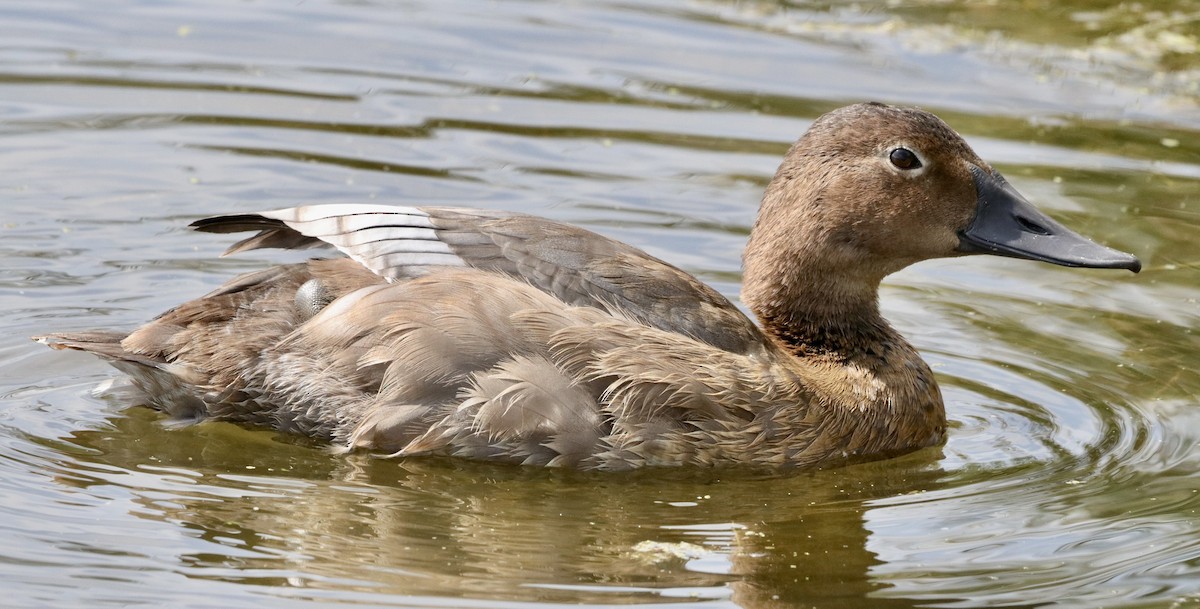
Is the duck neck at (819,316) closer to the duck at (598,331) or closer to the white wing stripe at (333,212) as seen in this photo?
the duck at (598,331)

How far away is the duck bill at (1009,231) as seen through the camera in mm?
6855

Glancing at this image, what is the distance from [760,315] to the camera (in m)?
7.05

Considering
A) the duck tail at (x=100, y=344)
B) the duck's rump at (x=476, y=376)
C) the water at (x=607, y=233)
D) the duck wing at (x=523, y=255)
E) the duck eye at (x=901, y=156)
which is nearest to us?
the water at (x=607, y=233)

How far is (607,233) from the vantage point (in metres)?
8.87

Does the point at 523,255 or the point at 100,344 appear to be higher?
the point at 523,255

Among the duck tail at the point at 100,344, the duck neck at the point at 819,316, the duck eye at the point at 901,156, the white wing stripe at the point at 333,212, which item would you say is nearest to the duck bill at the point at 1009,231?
the duck eye at the point at 901,156

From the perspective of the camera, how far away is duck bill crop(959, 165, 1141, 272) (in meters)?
6.86

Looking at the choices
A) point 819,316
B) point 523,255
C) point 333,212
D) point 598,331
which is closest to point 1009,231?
point 819,316

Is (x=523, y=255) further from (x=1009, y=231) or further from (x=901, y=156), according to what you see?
(x=1009, y=231)

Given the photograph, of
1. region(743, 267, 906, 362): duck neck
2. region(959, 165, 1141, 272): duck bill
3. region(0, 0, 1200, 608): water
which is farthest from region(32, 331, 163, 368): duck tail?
region(959, 165, 1141, 272): duck bill

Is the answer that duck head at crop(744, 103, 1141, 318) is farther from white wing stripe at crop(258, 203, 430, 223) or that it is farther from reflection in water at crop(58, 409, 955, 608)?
white wing stripe at crop(258, 203, 430, 223)

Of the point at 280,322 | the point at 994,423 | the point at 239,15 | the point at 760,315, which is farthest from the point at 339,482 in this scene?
the point at 239,15

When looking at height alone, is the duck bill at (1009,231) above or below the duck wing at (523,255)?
above

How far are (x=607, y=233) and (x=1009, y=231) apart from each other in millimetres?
2533
